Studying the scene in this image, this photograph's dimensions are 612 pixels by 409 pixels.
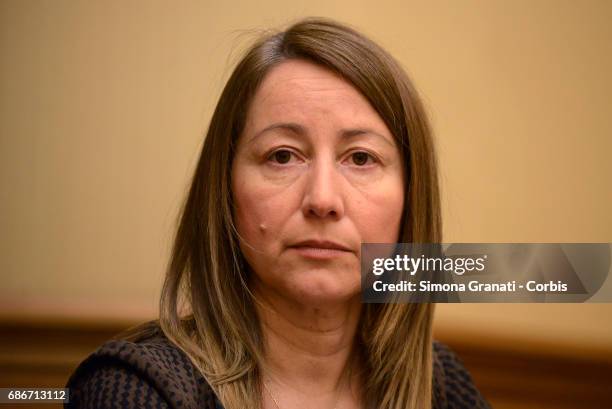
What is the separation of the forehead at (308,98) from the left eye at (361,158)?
51 mm

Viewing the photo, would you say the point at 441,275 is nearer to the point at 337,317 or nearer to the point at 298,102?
the point at 337,317

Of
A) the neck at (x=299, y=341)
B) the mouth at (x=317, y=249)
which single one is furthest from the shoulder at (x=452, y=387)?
the mouth at (x=317, y=249)

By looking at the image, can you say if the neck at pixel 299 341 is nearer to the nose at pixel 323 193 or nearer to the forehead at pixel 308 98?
the nose at pixel 323 193

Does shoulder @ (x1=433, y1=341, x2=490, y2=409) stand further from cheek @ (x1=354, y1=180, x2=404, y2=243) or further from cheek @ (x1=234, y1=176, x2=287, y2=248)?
cheek @ (x1=234, y1=176, x2=287, y2=248)

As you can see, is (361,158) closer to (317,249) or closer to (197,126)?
(317,249)

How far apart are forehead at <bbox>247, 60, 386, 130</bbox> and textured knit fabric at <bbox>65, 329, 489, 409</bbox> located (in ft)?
1.41

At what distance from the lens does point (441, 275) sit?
5.32ft

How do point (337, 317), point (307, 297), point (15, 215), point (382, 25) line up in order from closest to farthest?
1. point (307, 297)
2. point (337, 317)
3. point (15, 215)
4. point (382, 25)

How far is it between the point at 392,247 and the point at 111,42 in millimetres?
762

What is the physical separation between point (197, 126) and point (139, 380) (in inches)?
29.0

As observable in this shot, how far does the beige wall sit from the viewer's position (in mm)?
1836

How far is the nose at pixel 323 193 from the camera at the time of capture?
1.42 m

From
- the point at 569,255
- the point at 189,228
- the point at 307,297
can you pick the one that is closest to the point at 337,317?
the point at 307,297

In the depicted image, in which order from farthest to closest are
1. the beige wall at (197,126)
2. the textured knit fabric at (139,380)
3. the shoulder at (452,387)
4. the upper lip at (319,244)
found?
the beige wall at (197,126)
the shoulder at (452,387)
the upper lip at (319,244)
the textured knit fabric at (139,380)
